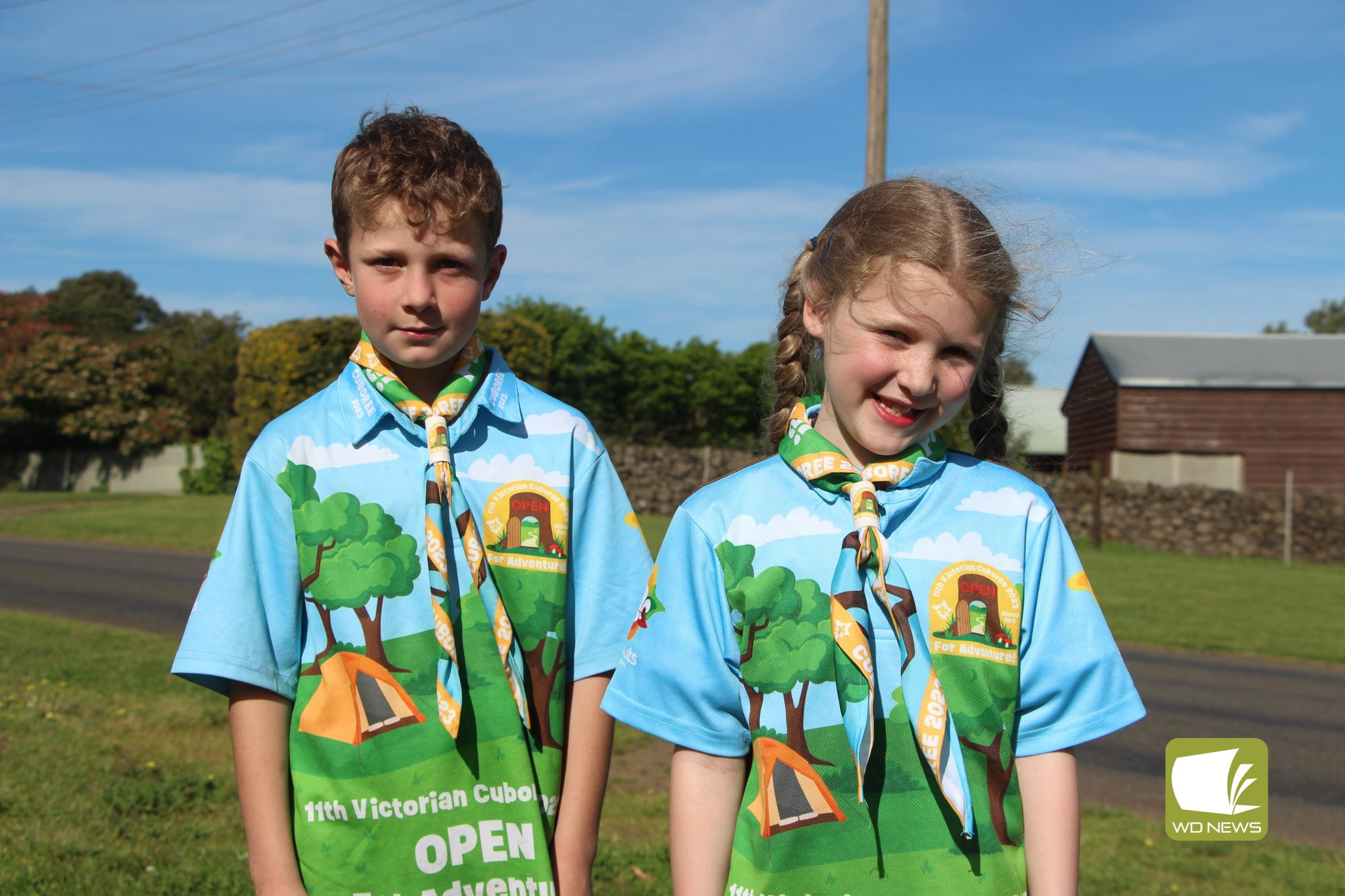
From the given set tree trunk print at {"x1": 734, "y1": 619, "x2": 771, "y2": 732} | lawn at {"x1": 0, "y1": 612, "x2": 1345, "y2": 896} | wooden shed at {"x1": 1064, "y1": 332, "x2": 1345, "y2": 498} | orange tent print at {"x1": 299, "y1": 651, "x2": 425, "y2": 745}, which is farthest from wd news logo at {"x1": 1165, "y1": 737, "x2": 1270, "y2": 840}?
wooden shed at {"x1": 1064, "y1": 332, "x2": 1345, "y2": 498}

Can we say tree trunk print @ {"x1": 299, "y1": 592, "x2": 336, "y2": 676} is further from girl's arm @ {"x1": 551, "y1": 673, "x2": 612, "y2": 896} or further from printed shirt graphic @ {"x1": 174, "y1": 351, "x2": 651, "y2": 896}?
girl's arm @ {"x1": 551, "y1": 673, "x2": 612, "y2": 896}

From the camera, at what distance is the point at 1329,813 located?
522 cm

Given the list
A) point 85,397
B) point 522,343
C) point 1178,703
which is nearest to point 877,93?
point 1178,703

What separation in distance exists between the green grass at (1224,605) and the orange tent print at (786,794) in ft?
30.8

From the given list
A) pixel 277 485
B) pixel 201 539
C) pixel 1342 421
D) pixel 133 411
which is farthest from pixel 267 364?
pixel 1342 421

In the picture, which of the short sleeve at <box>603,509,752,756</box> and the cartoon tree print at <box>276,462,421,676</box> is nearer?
the short sleeve at <box>603,509,752,756</box>

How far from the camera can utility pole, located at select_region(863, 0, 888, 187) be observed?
9297 millimetres

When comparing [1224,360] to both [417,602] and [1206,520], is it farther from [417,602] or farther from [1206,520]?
[417,602]

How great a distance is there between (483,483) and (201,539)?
1596 centimetres

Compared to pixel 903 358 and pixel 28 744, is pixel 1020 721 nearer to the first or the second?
pixel 903 358

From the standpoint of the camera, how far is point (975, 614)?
5.38 feet

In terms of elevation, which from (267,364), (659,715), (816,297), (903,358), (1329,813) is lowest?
(1329,813)

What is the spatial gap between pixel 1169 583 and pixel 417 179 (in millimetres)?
15587

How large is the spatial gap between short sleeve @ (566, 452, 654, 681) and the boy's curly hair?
1.70ft
